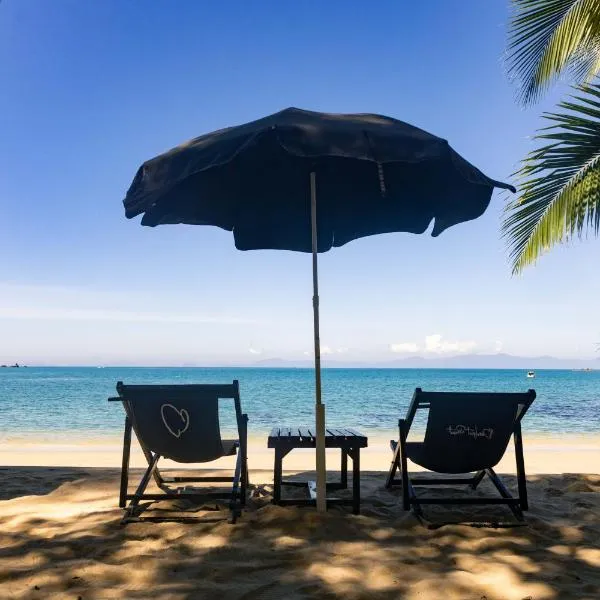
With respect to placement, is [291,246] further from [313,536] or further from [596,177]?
[596,177]

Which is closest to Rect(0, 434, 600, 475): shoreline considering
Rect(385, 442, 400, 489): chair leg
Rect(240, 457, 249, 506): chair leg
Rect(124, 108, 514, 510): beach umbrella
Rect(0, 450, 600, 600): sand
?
Rect(385, 442, 400, 489): chair leg

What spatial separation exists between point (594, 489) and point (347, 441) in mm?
2338

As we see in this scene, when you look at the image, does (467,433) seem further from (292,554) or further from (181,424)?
(181,424)

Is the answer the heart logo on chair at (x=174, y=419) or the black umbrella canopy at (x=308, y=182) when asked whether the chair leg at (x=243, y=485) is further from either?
the black umbrella canopy at (x=308, y=182)

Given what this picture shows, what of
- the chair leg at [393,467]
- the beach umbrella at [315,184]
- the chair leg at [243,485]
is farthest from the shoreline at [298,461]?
the beach umbrella at [315,184]

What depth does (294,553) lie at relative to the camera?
2475mm

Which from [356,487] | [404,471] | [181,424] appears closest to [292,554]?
[356,487]

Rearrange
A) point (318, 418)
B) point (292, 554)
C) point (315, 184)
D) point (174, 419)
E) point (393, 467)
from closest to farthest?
1. point (292, 554)
2. point (318, 418)
3. point (174, 419)
4. point (315, 184)
5. point (393, 467)

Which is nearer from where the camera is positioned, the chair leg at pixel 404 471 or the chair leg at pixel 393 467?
the chair leg at pixel 404 471

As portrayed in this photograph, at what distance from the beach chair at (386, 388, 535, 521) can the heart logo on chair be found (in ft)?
4.43

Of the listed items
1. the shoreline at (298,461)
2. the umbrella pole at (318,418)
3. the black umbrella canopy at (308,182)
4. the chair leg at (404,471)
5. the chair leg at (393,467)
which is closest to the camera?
the black umbrella canopy at (308,182)

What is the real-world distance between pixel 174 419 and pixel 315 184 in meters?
1.85

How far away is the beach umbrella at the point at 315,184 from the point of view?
265 centimetres

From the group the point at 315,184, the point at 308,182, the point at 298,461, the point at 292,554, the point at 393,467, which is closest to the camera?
the point at 292,554
